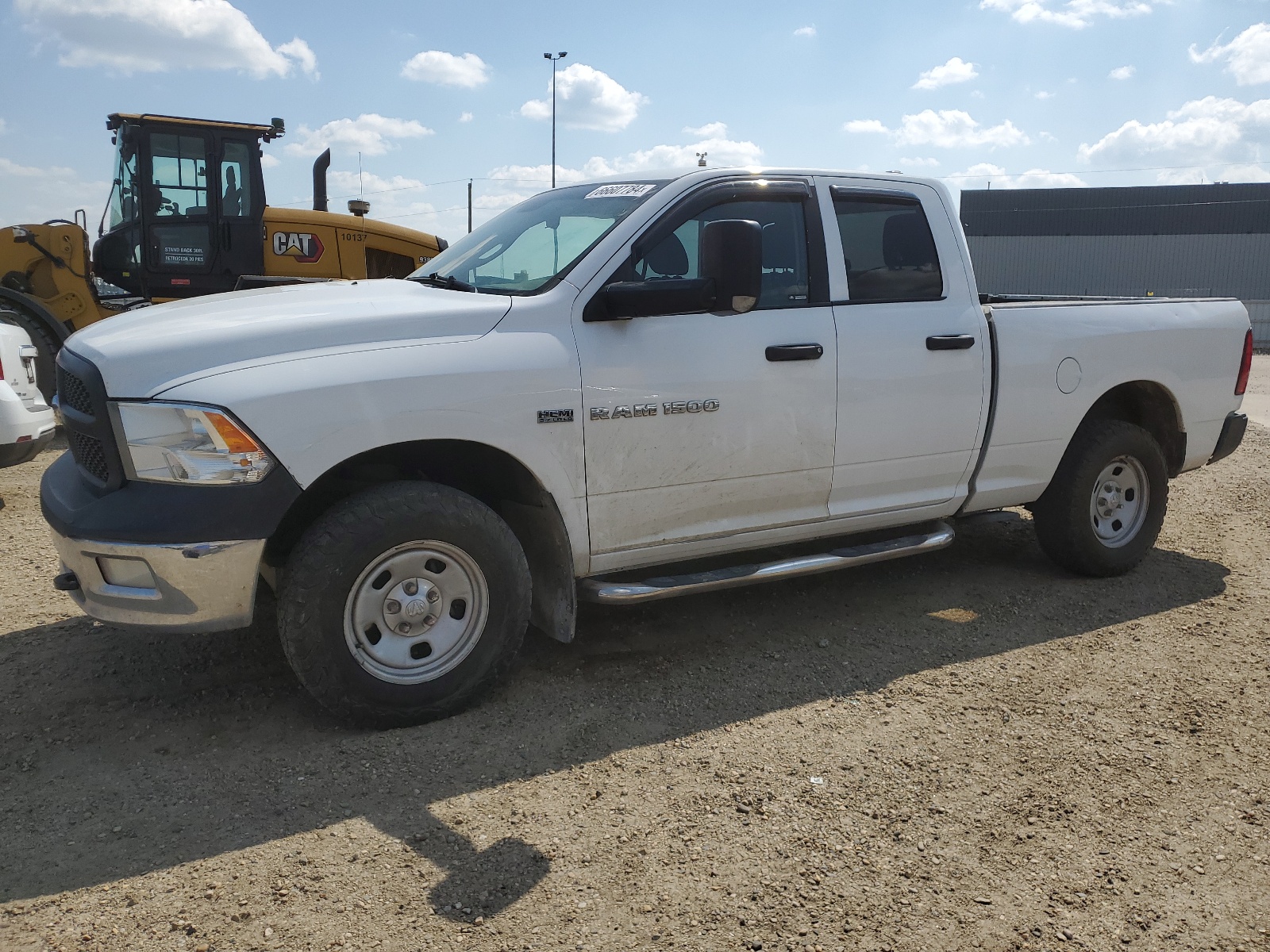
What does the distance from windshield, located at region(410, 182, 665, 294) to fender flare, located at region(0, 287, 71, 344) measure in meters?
7.16

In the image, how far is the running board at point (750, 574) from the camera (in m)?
4.03

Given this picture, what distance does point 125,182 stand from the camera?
1030cm

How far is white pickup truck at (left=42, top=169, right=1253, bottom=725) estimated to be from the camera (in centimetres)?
335

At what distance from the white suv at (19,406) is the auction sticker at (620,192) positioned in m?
4.11

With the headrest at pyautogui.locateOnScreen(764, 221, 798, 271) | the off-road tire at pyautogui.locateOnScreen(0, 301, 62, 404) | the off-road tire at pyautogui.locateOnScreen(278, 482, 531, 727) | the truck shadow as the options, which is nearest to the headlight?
the off-road tire at pyautogui.locateOnScreen(278, 482, 531, 727)

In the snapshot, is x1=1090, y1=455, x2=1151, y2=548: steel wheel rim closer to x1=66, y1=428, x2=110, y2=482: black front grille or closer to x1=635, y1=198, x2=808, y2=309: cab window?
x1=635, y1=198, x2=808, y2=309: cab window

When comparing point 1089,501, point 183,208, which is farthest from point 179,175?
point 1089,501

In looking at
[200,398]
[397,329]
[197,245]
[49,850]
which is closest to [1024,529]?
[397,329]

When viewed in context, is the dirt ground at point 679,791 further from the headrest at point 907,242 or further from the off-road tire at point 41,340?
the off-road tire at point 41,340

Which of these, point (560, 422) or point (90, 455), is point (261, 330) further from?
point (560, 422)

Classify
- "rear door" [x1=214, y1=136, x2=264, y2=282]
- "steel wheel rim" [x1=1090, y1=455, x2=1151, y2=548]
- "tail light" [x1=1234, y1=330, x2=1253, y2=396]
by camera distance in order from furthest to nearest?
"rear door" [x1=214, y1=136, x2=264, y2=282] < "tail light" [x1=1234, y1=330, x2=1253, y2=396] < "steel wheel rim" [x1=1090, y1=455, x2=1151, y2=548]

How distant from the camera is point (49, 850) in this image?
2.95m

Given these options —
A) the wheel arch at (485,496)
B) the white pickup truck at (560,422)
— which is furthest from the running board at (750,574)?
the wheel arch at (485,496)

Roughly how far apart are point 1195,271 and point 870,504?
45089 millimetres
